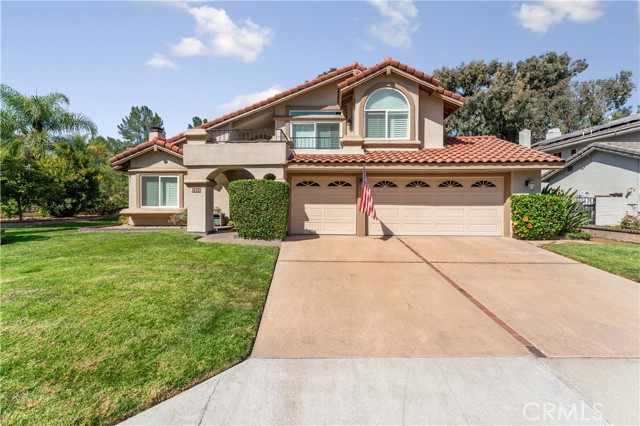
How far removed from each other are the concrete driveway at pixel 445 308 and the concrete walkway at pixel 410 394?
0.25 m

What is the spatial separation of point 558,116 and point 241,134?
3983cm

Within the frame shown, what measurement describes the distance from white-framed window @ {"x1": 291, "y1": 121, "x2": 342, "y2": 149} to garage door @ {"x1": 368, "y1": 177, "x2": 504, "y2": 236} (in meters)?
3.23

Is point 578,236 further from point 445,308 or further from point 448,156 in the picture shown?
point 445,308

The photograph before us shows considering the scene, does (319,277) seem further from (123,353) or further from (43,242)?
(43,242)

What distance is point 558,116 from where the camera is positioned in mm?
35406

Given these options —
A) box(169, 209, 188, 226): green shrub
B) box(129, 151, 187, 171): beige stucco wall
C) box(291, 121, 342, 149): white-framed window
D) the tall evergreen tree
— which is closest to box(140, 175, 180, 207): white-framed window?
box(129, 151, 187, 171): beige stucco wall

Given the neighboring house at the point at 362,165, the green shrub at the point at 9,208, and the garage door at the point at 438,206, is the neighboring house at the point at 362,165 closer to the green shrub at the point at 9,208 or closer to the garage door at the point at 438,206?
the garage door at the point at 438,206

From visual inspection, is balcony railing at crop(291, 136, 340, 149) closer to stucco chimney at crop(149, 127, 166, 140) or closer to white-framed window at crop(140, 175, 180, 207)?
white-framed window at crop(140, 175, 180, 207)

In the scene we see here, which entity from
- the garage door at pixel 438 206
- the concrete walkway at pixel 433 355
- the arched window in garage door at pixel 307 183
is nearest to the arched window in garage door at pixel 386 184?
the garage door at pixel 438 206

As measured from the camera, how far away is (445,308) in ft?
15.9

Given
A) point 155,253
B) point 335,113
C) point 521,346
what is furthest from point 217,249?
→ point 335,113

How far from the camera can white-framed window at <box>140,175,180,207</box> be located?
45.3ft

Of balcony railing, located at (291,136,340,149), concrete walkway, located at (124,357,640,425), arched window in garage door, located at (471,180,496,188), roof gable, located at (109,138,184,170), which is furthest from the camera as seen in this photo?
balcony railing, located at (291,136,340,149)

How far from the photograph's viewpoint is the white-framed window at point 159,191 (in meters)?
13.8
